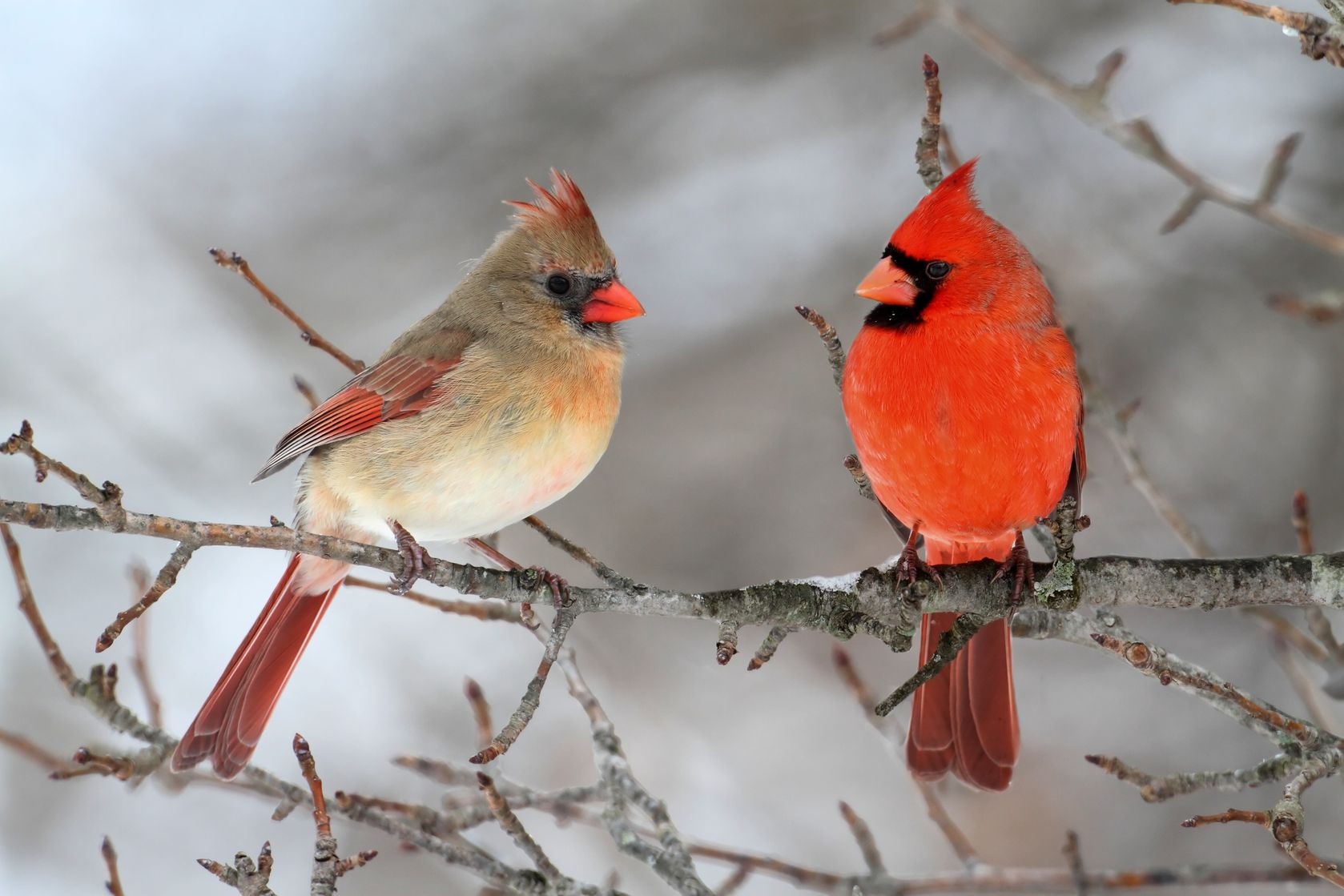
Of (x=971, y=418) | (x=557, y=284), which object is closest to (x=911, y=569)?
(x=971, y=418)

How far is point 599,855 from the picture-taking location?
500cm

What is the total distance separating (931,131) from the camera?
2742 mm

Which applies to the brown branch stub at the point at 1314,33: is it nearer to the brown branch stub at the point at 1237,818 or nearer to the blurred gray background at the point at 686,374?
the brown branch stub at the point at 1237,818

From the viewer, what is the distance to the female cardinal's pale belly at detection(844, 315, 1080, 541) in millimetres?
2713

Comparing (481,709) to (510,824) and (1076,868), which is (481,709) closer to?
(510,824)

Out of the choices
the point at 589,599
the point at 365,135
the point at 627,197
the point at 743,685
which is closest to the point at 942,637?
the point at 589,599

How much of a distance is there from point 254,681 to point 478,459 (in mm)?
837

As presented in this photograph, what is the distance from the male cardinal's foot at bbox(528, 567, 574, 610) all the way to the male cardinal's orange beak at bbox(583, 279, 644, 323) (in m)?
0.75

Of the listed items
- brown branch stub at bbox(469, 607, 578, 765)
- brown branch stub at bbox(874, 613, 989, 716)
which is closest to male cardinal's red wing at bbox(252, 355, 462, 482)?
brown branch stub at bbox(469, 607, 578, 765)

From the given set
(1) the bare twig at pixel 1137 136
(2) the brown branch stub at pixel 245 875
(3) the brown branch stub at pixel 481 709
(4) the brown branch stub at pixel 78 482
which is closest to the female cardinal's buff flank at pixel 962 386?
(1) the bare twig at pixel 1137 136

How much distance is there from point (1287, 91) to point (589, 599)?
3664 millimetres

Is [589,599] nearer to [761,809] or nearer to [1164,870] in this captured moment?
[1164,870]

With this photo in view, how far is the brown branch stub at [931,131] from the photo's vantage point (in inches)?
102

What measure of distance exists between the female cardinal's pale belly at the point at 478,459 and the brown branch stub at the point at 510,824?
753mm
